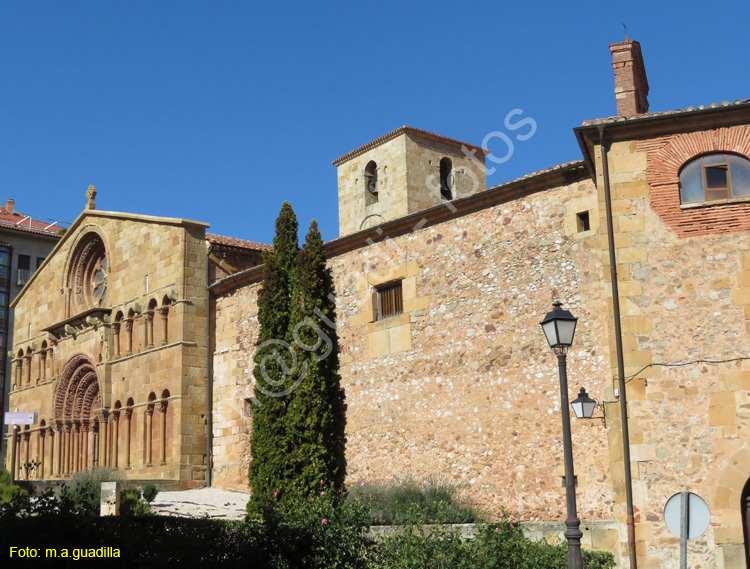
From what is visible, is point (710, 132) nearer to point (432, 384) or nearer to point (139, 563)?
point (432, 384)

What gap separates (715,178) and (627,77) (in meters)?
4.54

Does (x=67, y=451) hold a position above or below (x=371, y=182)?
below

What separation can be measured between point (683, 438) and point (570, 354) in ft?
10.8

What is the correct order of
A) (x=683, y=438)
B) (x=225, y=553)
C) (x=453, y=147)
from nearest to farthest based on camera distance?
(x=225, y=553), (x=683, y=438), (x=453, y=147)

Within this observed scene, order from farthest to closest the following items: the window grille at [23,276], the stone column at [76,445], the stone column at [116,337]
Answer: the window grille at [23,276]
the stone column at [76,445]
the stone column at [116,337]

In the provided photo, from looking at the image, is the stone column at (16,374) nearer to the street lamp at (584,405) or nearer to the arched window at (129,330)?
the arched window at (129,330)

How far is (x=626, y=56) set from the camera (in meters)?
18.1

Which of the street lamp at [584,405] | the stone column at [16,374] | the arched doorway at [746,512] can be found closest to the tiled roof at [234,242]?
the stone column at [16,374]

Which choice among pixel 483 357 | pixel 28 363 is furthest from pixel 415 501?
pixel 28 363

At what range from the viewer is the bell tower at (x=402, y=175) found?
36625 millimetres

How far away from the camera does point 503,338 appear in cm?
1745

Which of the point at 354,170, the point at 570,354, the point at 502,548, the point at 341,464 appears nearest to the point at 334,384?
the point at 341,464

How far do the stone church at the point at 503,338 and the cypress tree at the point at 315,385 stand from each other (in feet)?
1.19

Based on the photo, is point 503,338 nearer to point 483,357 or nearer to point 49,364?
point 483,357
